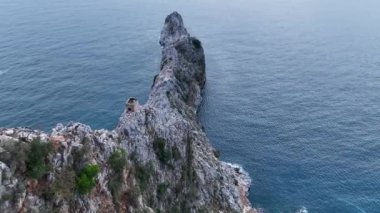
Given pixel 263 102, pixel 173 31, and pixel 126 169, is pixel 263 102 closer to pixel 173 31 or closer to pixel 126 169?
pixel 173 31

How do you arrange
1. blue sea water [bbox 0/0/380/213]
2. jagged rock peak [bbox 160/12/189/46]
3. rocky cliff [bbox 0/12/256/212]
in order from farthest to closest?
jagged rock peak [bbox 160/12/189/46] → blue sea water [bbox 0/0/380/213] → rocky cliff [bbox 0/12/256/212]

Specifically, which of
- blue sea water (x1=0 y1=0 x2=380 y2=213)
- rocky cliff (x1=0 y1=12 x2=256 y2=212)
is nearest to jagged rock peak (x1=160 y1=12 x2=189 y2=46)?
blue sea water (x1=0 y1=0 x2=380 y2=213)

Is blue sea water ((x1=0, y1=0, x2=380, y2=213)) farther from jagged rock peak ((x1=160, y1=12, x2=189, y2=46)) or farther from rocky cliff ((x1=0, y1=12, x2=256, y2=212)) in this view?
rocky cliff ((x1=0, y1=12, x2=256, y2=212))

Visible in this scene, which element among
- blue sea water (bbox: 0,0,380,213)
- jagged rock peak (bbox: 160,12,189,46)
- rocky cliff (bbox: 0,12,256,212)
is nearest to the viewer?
rocky cliff (bbox: 0,12,256,212)

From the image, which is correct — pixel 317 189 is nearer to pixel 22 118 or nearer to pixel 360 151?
pixel 360 151

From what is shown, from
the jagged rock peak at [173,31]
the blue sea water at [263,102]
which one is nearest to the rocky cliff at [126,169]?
the blue sea water at [263,102]

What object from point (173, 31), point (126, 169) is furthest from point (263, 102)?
point (126, 169)

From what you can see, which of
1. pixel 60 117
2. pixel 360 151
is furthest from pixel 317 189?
pixel 60 117

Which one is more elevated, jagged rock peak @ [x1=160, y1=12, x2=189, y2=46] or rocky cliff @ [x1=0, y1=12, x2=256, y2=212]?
jagged rock peak @ [x1=160, y1=12, x2=189, y2=46]
